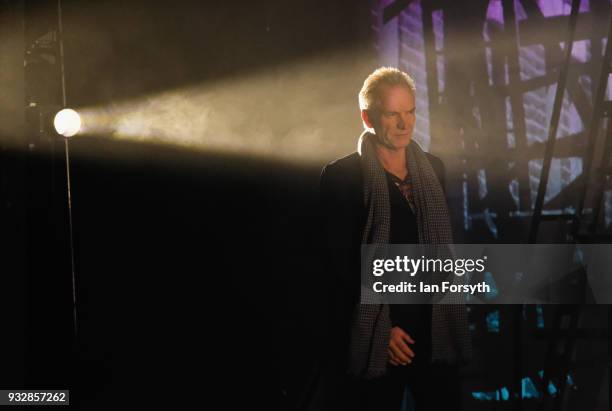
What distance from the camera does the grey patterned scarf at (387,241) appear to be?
88.9 inches

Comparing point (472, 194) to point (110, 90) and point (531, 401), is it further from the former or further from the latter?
point (110, 90)

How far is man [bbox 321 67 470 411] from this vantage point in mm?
2242

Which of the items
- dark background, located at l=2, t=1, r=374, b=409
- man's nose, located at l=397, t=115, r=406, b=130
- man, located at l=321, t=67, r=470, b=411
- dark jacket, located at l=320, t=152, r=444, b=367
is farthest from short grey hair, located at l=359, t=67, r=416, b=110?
dark background, located at l=2, t=1, r=374, b=409

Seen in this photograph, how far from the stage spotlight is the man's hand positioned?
199cm

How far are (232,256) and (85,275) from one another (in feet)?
3.05

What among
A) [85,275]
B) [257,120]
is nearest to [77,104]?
[85,275]

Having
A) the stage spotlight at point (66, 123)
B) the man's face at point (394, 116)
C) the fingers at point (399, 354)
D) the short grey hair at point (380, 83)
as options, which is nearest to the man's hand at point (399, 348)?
the fingers at point (399, 354)

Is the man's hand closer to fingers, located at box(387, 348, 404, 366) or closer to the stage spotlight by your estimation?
fingers, located at box(387, 348, 404, 366)

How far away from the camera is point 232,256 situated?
3895mm

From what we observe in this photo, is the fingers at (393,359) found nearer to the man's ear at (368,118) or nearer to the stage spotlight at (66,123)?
the man's ear at (368,118)

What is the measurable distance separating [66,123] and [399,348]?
2.07m

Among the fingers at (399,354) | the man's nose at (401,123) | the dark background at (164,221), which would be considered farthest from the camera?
the dark background at (164,221)

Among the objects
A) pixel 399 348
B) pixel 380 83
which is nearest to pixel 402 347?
pixel 399 348

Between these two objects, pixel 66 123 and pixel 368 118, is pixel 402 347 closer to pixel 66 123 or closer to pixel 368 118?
pixel 368 118
